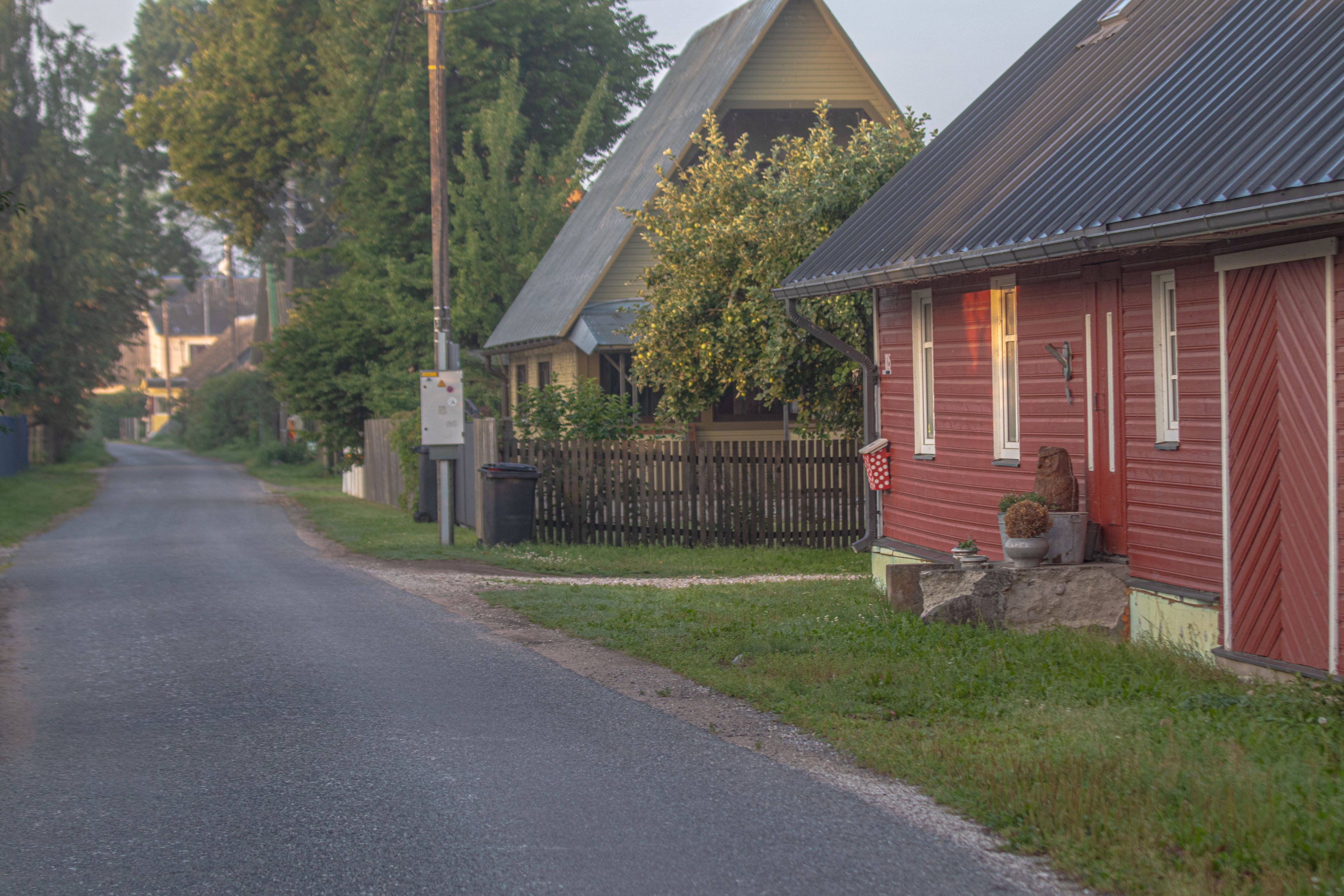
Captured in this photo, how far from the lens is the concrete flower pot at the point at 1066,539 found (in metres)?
10.3

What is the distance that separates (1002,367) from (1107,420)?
5.39 feet

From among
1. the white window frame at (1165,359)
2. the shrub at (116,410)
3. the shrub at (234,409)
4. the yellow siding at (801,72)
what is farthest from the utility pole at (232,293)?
the white window frame at (1165,359)

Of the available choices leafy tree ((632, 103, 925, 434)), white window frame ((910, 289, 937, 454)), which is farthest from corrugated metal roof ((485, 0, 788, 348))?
white window frame ((910, 289, 937, 454))

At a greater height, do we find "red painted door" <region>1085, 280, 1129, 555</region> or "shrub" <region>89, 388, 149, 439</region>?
"shrub" <region>89, 388, 149, 439</region>

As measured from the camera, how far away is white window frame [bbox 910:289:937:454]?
13.3 m

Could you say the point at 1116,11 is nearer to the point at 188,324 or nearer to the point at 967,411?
the point at 967,411

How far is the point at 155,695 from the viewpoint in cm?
870

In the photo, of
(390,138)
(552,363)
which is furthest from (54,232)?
(552,363)

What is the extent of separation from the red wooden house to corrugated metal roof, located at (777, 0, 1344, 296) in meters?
0.03

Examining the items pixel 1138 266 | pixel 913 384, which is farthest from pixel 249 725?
pixel 913 384

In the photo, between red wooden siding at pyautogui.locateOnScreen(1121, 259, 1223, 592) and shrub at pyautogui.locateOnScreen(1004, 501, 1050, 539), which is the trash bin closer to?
shrub at pyautogui.locateOnScreen(1004, 501, 1050, 539)

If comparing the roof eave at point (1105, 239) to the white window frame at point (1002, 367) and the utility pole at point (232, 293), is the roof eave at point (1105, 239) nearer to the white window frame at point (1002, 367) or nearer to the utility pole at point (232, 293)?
the white window frame at point (1002, 367)

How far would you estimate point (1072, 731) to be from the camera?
22.6ft

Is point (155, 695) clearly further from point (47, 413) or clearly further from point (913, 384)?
point (47, 413)
